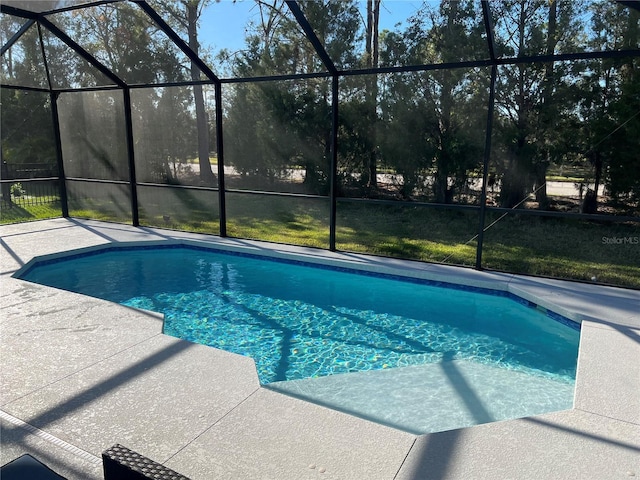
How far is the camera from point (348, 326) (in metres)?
4.35

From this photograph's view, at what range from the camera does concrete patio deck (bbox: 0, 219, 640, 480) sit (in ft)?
6.55

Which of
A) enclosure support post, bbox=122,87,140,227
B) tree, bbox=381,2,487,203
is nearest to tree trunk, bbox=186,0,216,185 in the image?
enclosure support post, bbox=122,87,140,227

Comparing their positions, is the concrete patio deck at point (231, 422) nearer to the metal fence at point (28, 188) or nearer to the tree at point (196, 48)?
the tree at point (196, 48)

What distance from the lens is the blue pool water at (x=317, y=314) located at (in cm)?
369

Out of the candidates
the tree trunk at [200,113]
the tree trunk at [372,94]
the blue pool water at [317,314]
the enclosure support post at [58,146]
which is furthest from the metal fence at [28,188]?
the tree trunk at [372,94]

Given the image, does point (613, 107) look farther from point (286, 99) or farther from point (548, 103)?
point (286, 99)

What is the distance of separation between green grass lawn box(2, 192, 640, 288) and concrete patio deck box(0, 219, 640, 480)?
399cm

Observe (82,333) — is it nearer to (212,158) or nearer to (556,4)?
(212,158)

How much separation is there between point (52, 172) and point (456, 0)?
9.64 metres

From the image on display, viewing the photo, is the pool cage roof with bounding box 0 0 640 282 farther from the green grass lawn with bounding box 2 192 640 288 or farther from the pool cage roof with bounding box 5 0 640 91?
the green grass lawn with bounding box 2 192 640 288

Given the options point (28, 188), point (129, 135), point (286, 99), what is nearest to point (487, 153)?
point (129, 135)

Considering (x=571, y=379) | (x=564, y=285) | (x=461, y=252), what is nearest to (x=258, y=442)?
(x=571, y=379)

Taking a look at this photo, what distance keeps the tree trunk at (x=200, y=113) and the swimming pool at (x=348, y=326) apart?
15.3ft

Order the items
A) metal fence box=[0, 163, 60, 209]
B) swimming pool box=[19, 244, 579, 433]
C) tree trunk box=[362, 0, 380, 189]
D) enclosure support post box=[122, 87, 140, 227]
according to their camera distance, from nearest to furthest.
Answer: swimming pool box=[19, 244, 579, 433] < enclosure support post box=[122, 87, 140, 227] < tree trunk box=[362, 0, 380, 189] < metal fence box=[0, 163, 60, 209]
